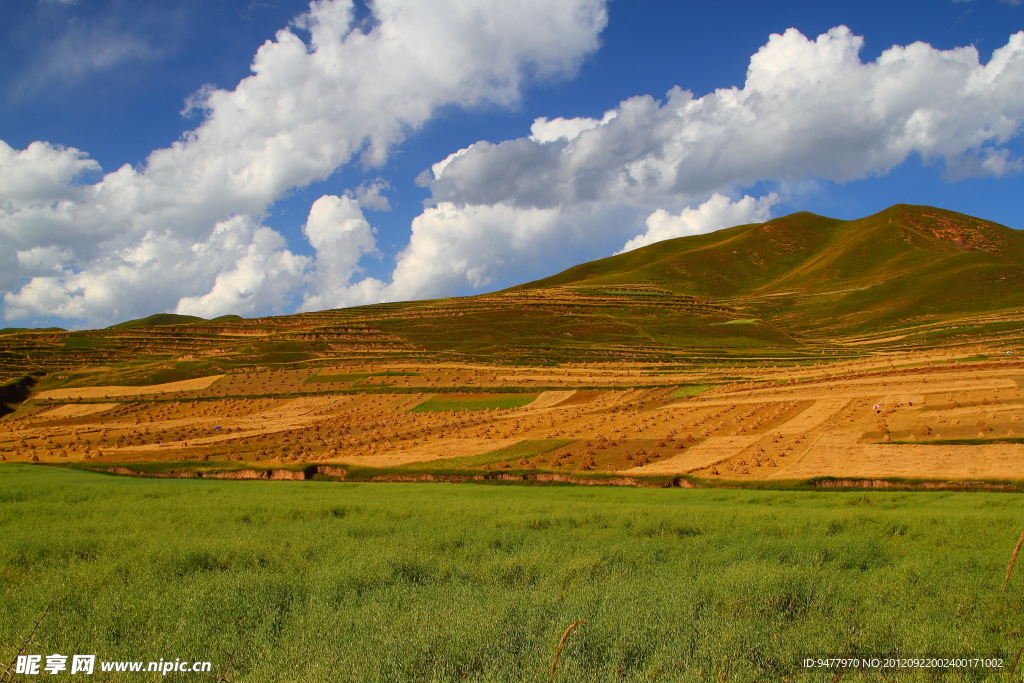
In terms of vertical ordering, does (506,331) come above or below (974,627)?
above

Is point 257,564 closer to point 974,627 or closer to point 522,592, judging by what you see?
point 522,592

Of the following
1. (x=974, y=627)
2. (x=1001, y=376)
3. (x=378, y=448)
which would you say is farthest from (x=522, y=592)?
(x=1001, y=376)

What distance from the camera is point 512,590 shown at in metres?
9.17

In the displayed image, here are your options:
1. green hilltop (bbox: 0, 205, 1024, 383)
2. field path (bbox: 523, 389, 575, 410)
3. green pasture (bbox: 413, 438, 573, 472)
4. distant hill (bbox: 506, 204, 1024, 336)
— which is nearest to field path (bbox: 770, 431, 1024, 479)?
green pasture (bbox: 413, 438, 573, 472)

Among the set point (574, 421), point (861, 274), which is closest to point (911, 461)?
point (574, 421)

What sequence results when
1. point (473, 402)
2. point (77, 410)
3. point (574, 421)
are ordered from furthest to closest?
point (77, 410) → point (473, 402) → point (574, 421)

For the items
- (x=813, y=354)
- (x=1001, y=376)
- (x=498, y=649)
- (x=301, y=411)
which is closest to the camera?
(x=498, y=649)

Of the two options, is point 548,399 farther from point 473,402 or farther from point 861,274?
point 861,274

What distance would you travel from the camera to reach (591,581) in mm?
9477

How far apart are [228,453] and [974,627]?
39.2 m

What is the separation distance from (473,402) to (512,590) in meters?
46.4

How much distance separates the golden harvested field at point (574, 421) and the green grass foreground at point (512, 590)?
12.6m

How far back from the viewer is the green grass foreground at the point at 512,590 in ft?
23.1

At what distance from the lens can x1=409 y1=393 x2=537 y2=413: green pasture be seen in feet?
174
